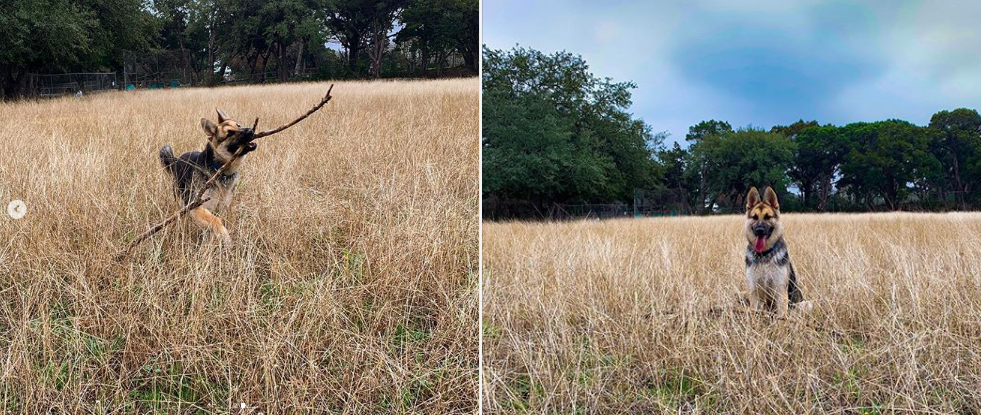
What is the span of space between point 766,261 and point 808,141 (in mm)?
851

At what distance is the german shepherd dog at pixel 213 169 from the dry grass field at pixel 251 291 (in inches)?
4.1

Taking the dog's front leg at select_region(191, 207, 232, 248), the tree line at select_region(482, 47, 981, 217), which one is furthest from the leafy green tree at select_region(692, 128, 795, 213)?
the dog's front leg at select_region(191, 207, 232, 248)

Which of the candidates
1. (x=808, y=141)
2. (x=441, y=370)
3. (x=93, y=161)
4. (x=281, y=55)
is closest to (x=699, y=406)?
(x=441, y=370)

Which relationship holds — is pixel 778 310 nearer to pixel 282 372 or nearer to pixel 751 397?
pixel 751 397

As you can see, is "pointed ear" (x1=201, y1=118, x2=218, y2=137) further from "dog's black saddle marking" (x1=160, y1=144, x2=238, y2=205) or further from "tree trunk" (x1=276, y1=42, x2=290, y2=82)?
"tree trunk" (x1=276, y1=42, x2=290, y2=82)

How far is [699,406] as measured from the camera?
2.07 meters

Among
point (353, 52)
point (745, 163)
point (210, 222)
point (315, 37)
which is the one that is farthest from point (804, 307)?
point (315, 37)

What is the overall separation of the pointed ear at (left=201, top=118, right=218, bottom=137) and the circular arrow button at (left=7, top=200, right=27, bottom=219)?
1077 mm

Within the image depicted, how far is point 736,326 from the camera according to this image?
235 centimetres

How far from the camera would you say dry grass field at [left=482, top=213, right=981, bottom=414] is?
6.86 feet

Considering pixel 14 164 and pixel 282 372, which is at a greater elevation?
pixel 14 164

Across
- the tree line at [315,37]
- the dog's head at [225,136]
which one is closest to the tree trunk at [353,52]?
the tree line at [315,37]

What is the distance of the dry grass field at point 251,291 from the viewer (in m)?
1.75

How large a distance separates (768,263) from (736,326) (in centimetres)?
39
